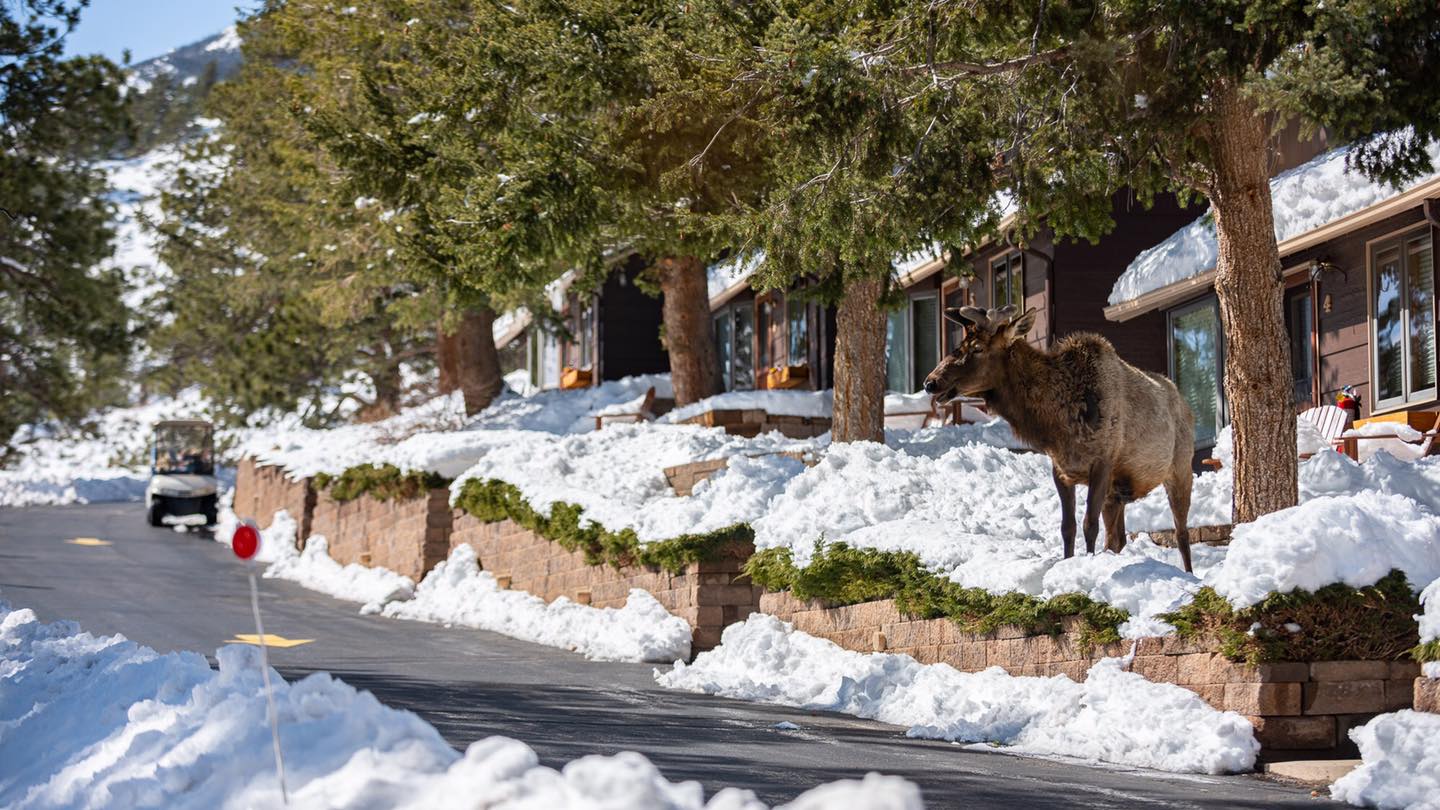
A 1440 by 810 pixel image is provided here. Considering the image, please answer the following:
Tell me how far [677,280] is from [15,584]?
38.0 feet

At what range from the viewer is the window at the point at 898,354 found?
1287 inches

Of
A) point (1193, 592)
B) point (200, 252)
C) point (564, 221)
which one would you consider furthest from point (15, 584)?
point (1193, 592)

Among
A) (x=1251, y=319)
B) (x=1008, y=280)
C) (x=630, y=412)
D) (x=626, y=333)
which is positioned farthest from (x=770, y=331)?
(x=1251, y=319)

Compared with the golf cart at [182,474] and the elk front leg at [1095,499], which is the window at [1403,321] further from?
the golf cart at [182,474]

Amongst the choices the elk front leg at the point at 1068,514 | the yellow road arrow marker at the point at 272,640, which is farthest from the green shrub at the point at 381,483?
the elk front leg at the point at 1068,514

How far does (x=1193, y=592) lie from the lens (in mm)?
11516

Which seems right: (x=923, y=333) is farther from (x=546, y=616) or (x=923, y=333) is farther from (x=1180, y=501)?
(x=1180, y=501)

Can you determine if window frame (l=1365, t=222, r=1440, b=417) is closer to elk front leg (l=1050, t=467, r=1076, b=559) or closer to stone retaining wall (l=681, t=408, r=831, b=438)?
elk front leg (l=1050, t=467, r=1076, b=559)

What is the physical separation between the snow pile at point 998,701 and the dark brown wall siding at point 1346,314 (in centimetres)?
907

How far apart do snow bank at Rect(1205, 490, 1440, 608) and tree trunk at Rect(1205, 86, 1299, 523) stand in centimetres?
375

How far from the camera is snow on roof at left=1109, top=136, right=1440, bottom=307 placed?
1961 cm

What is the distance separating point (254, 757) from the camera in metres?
7.66

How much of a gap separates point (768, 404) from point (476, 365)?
1335cm

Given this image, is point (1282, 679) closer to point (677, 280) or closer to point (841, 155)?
point (841, 155)
